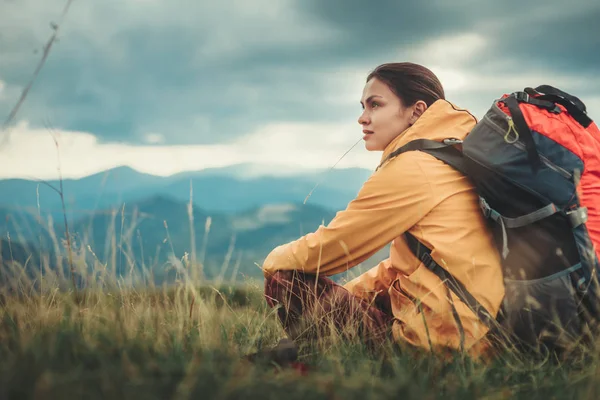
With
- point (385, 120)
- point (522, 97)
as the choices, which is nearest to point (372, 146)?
point (385, 120)

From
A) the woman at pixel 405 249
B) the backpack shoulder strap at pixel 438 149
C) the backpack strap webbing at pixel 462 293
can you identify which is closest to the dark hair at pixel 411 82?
the woman at pixel 405 249

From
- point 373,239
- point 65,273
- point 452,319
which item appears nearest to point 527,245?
point 452,319

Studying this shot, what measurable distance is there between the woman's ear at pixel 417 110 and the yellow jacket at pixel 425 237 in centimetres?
33

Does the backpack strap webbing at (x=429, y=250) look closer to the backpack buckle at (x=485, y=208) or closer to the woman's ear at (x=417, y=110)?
the backpack buckle at (x=485, y=208)

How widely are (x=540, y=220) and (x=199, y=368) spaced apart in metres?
2.13

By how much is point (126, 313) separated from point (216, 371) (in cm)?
165

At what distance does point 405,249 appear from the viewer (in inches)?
140

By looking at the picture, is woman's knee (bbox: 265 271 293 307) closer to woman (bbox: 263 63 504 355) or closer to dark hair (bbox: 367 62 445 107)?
woman (bbox: 263 63 504 355)

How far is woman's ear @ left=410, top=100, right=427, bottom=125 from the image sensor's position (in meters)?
3.85

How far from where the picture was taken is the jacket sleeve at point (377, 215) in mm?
3299

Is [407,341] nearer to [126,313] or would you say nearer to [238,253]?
[238,253]

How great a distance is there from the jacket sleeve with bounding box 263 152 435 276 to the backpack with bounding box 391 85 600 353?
1.05 feet

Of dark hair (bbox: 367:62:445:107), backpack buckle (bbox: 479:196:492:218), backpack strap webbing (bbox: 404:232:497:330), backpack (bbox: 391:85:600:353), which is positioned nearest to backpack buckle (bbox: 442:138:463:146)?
backpack (bbox: 391:85:600:353)

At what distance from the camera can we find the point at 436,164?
338 centimetres
